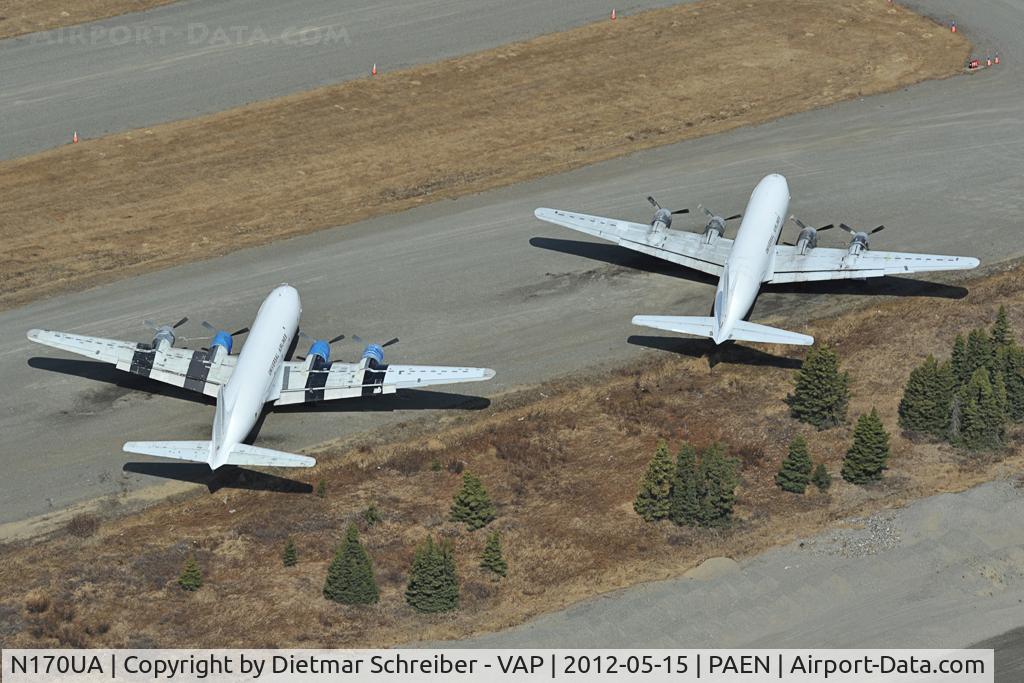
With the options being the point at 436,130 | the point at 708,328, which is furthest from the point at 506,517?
the point at 436,130

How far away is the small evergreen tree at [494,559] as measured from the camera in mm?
54844

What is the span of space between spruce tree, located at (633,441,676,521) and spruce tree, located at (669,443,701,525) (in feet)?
0.79

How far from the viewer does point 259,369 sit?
62281 millimetres

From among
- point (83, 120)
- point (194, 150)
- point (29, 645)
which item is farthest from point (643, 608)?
point (83, 120)

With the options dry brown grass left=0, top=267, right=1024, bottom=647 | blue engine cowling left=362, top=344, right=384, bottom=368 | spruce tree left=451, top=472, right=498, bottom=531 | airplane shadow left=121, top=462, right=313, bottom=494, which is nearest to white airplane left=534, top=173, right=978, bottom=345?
dry brown grass left=0, top=267, right=1024, bottom=647

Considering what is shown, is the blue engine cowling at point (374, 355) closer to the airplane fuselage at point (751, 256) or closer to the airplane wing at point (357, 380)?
the airplane wing at point (357, 380)

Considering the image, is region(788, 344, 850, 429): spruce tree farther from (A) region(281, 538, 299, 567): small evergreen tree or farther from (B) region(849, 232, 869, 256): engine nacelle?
(A) region(281, 538, 299, 567): small evergreen tree

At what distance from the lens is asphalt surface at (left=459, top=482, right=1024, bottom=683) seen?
51812 mm

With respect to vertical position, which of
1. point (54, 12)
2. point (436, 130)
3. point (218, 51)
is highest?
point (54, 12)

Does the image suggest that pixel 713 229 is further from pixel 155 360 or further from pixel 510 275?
pixel 155 360

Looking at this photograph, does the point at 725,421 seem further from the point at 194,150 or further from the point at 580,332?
the point at 194,150

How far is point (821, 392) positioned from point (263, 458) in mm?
25443

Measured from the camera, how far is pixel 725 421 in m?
65.8

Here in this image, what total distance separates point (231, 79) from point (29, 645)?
197 feet
